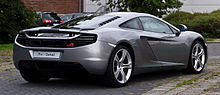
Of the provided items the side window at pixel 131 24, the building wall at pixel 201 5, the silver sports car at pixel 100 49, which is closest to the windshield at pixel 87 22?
the silver sports car at pixel 100 49

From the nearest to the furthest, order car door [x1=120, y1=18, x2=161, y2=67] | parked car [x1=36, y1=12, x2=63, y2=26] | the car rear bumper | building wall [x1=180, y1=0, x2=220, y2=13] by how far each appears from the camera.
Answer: the car rear bumper, car door [x1=120, y1=18, x2=161, y2=67], parked car [x1=36, y1=12, x2=63, y2=26], building wall [x1=180, y1=0, x2=220, y2=13]

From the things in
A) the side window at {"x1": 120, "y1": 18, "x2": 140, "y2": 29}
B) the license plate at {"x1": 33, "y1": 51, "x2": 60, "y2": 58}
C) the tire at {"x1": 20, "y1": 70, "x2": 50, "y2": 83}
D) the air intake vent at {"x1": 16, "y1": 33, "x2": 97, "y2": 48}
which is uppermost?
the side window at {"x1": 120, "y1": 18, "x2": 140, "y2": 29}

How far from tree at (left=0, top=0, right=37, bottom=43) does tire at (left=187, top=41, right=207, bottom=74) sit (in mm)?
11272

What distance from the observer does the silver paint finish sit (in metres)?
7.34

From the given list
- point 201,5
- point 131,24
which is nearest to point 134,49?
point 131,24

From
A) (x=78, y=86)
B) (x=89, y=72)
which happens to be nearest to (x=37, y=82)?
(x=78, y=86)

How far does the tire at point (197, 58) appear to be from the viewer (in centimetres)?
953

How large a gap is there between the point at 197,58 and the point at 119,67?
2467 mm

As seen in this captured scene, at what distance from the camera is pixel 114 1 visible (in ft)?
80.9

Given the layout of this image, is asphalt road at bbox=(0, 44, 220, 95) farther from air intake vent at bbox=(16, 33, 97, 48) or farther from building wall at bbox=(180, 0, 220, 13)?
building wall at bbox=(180, 0, 220, 13)

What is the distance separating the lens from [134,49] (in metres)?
8.07

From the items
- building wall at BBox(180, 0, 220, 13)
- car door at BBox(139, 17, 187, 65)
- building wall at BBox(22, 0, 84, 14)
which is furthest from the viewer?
building wall at BBox(22, 0, 84, 14)

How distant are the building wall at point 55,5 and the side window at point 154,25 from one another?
96.3 feet

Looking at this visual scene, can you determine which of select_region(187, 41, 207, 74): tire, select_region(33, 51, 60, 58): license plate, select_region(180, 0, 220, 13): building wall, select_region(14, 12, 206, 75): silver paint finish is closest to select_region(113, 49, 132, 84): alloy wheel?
select_region(14, 12, 206, 75): silver paint finish
